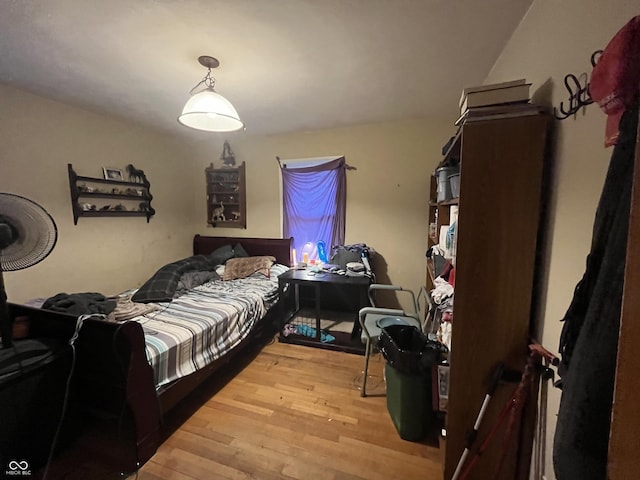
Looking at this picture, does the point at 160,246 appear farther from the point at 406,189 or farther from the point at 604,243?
the point at 604,243

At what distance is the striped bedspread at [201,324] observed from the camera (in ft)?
5.44

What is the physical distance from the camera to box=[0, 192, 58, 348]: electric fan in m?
1.30

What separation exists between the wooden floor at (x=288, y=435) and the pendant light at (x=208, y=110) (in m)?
1.96

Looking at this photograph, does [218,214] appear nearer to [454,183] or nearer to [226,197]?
[226,197]

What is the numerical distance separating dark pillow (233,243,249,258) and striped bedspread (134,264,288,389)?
2.10 ft

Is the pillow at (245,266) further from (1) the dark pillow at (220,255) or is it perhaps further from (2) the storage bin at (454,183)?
(2) the storage bin at (454,183)

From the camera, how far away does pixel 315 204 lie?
334cm

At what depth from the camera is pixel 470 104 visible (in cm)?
112

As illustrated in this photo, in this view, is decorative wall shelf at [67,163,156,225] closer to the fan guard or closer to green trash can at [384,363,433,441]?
the fan guard

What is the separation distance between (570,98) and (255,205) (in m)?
3.22

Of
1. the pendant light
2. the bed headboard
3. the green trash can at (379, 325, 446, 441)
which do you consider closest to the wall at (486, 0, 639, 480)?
the green trash can at (379, 325, 446, 441)

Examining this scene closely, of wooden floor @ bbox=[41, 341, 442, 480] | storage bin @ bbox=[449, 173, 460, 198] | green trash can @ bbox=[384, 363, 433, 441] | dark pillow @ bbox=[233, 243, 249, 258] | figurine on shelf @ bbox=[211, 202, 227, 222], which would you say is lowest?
wooden floor @ bbox=[41, 341, 442, 480]

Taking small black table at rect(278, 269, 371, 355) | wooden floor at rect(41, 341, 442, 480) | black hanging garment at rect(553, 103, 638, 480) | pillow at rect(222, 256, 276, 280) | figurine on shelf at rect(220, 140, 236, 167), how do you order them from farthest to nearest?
figurine on shelf at rect(220, 140, 236, 167), pillow at rect(222, 256, 276, 280), small black table at rect(278, 269, 371, 355), wooden floor at rect(41, 341, 442, 480), black hanging garment at rect(553, 103, 638, 480)

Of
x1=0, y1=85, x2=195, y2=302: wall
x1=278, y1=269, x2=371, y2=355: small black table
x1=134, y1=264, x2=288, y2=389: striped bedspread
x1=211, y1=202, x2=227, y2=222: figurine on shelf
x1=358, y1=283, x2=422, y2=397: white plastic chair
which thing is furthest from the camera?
x1=211, y1=202, x2=227, y2=222: figurine on shelf
